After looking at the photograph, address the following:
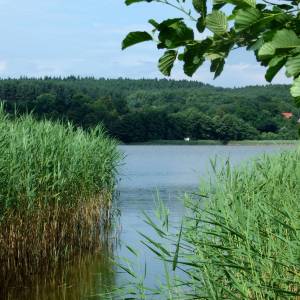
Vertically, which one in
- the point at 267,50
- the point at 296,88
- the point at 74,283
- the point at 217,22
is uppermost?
the point at 217,22

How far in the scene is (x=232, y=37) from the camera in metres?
2.14

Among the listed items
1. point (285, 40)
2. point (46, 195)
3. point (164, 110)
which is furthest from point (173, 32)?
point (164, 110)

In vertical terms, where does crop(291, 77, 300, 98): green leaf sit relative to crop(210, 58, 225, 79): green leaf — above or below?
below

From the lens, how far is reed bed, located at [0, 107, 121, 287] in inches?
357

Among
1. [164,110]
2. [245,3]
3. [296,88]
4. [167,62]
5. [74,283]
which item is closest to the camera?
[296,88]

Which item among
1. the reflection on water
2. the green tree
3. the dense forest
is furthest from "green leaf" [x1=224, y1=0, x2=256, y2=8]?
the dense forest

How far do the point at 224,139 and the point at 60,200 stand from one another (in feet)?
244

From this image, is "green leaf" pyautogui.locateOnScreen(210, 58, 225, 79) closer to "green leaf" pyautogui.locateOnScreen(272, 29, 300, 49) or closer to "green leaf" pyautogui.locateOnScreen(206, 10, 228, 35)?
"green leaf" pyautogui.locateOnScreen(206, 10, 228, 35)

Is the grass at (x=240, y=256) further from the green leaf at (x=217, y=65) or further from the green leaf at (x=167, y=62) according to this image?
the green leaf at (x=167, y=62)

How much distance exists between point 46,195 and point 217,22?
331 inches

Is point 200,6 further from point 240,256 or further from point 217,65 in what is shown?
point 240,256

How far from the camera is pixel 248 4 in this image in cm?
192

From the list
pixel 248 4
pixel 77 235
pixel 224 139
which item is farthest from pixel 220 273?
pixel 224 139

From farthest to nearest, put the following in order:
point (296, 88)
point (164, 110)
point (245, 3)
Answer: point (164, 110)
point (245, 3)
point (296, 88)
